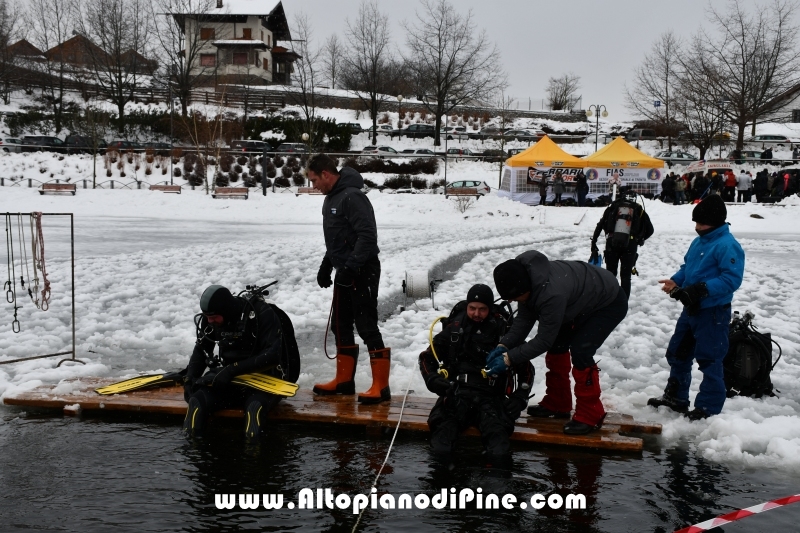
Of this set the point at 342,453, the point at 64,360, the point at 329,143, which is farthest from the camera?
the point at 329,143

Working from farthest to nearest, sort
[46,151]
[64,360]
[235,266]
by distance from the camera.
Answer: [46,151]
[235,266]
[64,360]

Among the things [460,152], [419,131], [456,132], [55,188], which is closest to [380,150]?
[460,152]

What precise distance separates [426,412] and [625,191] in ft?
18.8

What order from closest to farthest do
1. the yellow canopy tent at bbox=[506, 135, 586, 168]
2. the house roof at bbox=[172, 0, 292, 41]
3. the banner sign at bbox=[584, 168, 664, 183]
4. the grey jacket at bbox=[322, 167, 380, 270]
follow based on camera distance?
the grey jacket at bbox=[322, 167, 380, 270] → the yellow canopy tent at bbox=[506, 135, 586, 168] → the banner sign at bbox=[584, 168, 664, 183] → the house roof at bbox=[172, 0, 292, 41]

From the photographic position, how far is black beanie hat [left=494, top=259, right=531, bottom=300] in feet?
14.4

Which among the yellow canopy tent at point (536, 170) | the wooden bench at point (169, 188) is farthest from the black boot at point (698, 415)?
the wooden bench at point (169, 188)

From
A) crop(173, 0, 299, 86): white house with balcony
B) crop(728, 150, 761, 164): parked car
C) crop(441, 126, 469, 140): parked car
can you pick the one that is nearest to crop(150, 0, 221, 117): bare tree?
crop(173, 0, 299, 86): white house with balcony

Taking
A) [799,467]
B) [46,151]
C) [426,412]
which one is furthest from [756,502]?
[46,151]

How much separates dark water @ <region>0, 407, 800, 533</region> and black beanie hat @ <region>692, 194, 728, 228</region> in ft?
5.51

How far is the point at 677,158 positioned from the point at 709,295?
38.5 metres

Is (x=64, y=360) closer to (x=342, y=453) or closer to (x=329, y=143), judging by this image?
(x=342, y=453)

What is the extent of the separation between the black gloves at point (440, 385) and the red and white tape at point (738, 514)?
1684 mm

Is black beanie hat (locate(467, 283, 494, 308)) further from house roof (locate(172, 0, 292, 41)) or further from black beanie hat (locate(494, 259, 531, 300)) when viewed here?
house roof (locate(172, 0, 292, 41))

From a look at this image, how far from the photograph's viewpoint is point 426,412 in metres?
5.26
